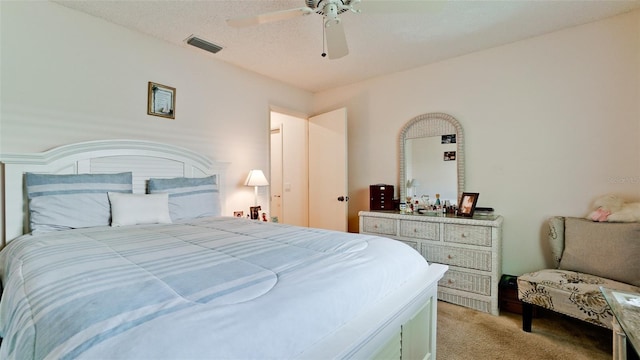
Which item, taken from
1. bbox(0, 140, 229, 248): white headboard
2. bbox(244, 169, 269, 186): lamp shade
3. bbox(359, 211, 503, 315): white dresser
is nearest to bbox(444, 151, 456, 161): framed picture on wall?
bbox(359, 211, 503, 315): white dresser

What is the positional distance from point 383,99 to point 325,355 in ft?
10.7

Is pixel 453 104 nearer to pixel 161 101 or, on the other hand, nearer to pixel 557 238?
pixel 557 238

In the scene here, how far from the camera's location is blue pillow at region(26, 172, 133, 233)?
6.08ft

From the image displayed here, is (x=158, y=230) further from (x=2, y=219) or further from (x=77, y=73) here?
(x=77, y=73)

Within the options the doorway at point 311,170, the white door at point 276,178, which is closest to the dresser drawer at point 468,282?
the doorway at point 311,170

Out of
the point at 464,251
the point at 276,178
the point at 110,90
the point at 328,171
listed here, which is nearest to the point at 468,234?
the point at 464,251

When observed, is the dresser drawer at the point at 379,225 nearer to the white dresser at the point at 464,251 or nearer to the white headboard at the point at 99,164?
the white dresser at the point at 464,251

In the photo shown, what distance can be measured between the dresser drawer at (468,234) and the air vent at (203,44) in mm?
2851

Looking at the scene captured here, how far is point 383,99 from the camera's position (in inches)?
140

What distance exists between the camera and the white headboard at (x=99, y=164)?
74.7 inches

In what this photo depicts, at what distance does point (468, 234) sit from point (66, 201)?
3.15 meters

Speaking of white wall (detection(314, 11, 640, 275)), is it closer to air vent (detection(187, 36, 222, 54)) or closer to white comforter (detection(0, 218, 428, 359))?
white comforter (detection(0, 218, 428, 359))

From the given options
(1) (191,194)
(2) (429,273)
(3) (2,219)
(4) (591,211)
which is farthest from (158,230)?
(4) (591,211)

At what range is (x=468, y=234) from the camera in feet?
8.16
